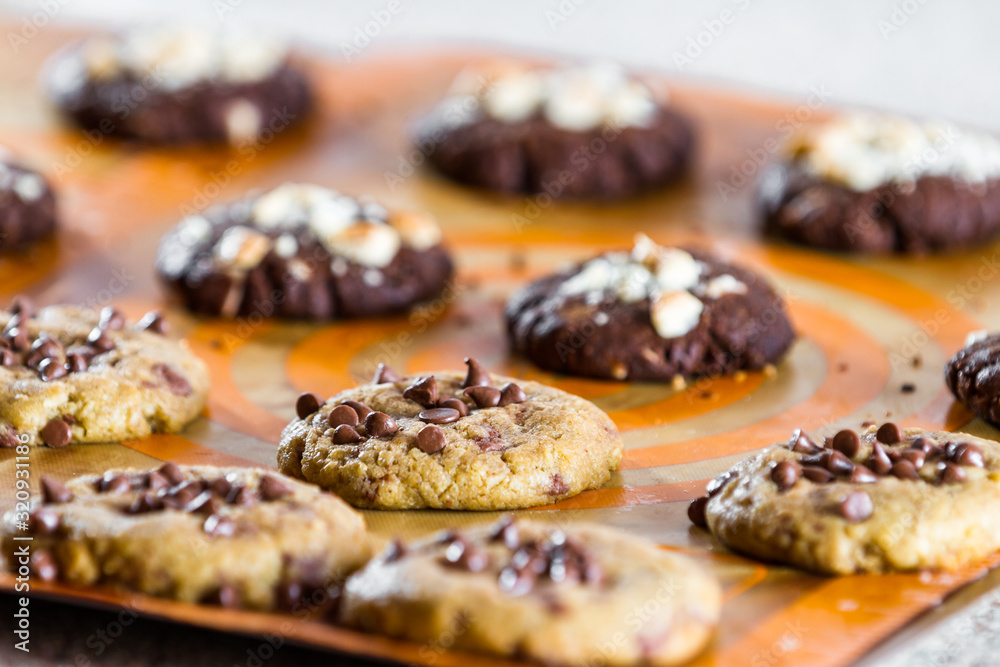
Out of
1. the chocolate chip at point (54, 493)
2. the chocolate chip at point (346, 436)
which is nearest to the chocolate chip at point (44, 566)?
the chocolate chip at point (54, 493)

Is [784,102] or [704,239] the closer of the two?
[704,239]

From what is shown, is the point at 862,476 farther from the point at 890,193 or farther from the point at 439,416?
the point at 890,193

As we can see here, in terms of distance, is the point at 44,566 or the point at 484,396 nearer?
the point at 44,566

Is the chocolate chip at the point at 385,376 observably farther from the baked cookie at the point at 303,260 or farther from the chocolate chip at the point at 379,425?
the baked cookie at the point at 303,260

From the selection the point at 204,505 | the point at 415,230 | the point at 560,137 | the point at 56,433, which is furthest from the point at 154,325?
the point at 560,137

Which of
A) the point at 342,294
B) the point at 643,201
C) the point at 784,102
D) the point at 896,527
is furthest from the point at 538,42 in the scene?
the point at 896,527

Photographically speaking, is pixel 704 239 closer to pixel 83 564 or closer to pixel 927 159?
pixel 927 159
